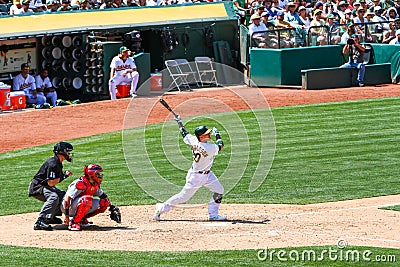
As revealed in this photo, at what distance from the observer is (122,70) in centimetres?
2288

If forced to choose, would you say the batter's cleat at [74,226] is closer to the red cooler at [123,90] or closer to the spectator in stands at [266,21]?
the red cooler at [123,90]

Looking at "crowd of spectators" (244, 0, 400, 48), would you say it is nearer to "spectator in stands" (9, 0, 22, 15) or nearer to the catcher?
"spectator in stands" (9, 0, 22, 15)

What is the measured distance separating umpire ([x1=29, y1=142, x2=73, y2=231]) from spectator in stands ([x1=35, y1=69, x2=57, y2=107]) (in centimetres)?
1181

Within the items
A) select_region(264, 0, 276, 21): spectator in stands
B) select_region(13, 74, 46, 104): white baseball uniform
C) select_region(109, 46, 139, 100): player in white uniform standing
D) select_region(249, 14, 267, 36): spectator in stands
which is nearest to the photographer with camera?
select_region(249, 14, 267, 36): spectator in stands

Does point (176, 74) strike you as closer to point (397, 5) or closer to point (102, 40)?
point (102, 40)

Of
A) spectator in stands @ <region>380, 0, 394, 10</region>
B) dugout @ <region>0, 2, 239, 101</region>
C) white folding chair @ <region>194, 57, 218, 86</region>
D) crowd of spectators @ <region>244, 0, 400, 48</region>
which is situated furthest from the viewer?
spectator in stands @ <region>380, 0, 394, 10</region>

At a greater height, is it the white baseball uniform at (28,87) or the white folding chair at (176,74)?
the white baseball uniform at (28,87)

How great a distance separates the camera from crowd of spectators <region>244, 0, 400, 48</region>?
24.3 m

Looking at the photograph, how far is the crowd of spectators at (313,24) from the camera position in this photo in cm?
2427

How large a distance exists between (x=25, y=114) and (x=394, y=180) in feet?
33.4

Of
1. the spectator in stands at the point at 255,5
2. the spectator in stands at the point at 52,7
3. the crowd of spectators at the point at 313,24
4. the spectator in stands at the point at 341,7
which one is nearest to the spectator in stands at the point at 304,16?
the crowd of spectators at the point at 313,24

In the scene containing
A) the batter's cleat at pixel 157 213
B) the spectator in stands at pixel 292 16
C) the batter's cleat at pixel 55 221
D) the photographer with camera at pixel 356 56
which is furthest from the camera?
the spectator in stands at pixel 292 16

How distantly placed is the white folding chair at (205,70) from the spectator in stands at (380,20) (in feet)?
15.3

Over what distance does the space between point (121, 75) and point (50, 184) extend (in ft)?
39.3
